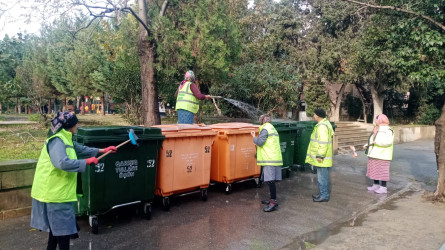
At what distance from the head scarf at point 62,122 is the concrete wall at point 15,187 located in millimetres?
2200

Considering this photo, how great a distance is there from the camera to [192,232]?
4.55 meters

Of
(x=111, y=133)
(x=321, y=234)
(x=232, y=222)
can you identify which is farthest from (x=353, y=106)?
(x=111, y=133)

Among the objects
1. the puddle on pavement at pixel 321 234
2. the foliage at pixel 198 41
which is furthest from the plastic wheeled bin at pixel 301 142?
the puddle on pavement at pixel 321 234

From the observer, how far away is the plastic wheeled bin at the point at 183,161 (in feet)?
17.4

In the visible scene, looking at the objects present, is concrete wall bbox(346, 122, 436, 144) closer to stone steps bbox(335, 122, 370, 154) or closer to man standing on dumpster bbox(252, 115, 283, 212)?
stone steps bbox(335, 122, 370, 154)

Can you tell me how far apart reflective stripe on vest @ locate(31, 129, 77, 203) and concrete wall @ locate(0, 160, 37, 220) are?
2.04 metres

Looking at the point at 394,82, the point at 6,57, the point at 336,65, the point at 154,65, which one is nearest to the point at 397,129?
the point at 394,82

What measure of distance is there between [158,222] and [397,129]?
14.5 meters

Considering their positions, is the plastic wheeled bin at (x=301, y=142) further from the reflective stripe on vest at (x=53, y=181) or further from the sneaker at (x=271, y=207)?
the reflective stripe on vest at (x=53, y=181)

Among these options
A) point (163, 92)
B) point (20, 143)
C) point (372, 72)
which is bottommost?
point (20, 143)

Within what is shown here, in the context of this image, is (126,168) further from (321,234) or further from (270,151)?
(321,234)

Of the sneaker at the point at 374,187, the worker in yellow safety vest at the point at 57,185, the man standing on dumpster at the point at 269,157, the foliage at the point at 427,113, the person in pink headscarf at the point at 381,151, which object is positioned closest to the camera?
the worker in yellow safety vest at the point at 57,185

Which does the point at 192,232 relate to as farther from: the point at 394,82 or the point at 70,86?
the point at 70,86

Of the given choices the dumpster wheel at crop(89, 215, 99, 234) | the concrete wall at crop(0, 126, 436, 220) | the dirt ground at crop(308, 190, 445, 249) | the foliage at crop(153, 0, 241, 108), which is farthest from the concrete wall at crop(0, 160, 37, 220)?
the foliage at crop(153, 0, 241, 108)
